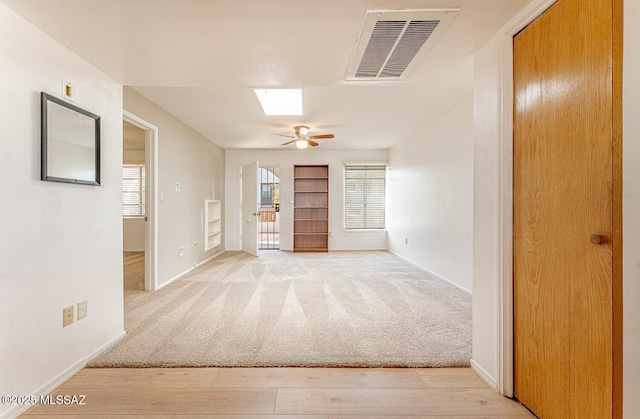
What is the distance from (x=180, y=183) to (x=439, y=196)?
379 cm

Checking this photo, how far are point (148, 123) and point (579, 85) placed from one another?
12.8 ft

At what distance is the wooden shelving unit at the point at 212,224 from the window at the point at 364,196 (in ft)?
9.29

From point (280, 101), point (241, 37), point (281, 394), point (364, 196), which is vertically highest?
point (280, 101)

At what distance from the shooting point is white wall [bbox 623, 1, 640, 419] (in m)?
1.06

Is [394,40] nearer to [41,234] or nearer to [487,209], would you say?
[487,209]

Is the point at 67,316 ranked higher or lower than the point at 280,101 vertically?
lower

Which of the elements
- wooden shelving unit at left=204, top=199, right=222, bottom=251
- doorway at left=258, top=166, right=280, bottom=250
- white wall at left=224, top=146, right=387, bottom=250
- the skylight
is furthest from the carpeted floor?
doorway at left=258, top=166, right=280, bottom=250

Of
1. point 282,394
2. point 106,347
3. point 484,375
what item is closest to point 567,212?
point 484,375

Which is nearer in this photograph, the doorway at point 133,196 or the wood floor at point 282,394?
the wood floor at point 282,394

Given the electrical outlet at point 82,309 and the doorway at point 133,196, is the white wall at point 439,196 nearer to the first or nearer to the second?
the electrical outlet at point 82,309

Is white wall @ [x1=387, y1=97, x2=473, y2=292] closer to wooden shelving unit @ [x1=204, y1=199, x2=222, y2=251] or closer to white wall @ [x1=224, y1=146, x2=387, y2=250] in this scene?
white wall @ [x1=224, y1=146, x2=387, y2=250]

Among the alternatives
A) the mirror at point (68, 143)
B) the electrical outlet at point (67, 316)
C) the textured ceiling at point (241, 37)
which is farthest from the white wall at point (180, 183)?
the electrical outlet at point (67, 316)

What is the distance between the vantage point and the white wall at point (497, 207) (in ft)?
3.52

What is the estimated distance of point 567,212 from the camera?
1355 millimetres
